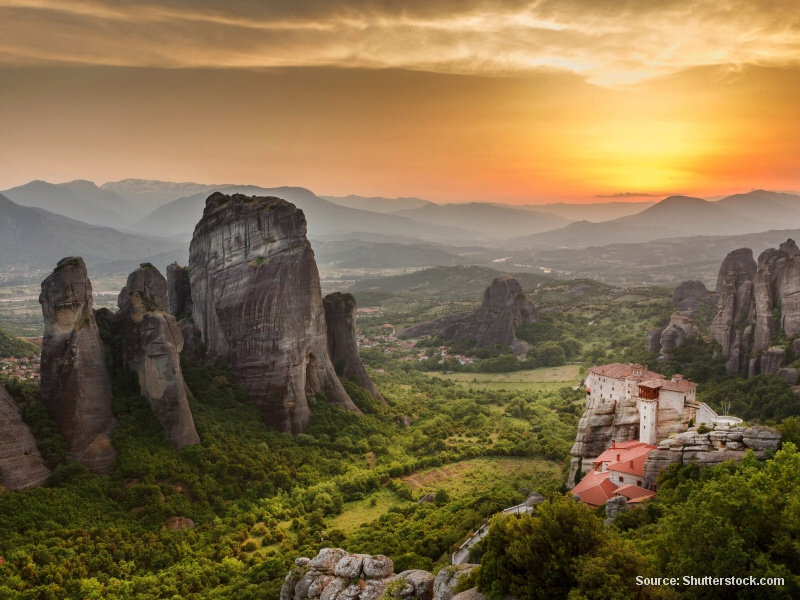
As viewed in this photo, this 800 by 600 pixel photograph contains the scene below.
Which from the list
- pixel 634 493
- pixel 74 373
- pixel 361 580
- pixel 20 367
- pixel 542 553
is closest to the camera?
pixel 542 553

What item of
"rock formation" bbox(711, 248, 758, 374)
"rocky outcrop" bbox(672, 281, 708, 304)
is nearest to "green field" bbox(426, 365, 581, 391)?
"rock formation" bbox(711, 248, 758, 374)

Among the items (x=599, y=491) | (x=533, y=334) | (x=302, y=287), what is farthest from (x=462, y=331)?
(x=599, y=491)

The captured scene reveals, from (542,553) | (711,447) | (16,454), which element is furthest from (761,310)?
(16,454)

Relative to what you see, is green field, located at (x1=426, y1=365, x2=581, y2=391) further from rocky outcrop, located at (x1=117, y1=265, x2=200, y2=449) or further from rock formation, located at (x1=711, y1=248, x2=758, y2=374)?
rocky outcrop, located at (x1=117, y1=265, x2=200, y2=449)

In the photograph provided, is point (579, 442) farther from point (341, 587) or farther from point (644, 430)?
point (341, 587)

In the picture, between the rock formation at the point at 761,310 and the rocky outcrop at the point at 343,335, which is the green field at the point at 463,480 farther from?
the rock formation at the point at 761,310

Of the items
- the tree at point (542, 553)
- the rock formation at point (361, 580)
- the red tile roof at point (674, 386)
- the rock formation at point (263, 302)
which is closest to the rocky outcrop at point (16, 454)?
the rock formation at point (361, 580)

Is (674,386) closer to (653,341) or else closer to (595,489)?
(595,489)

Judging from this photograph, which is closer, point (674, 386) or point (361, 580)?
point (361, 580)

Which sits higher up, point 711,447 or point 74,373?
point 74,373
